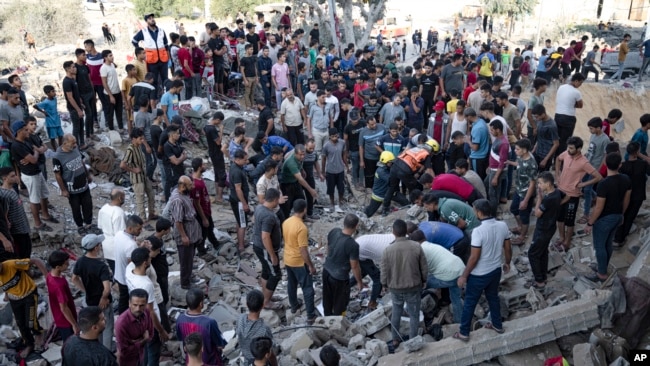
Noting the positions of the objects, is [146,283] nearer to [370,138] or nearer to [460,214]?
[460,214]

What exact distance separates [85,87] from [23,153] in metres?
3.01

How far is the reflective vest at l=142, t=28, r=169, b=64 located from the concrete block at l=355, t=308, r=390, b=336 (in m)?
8.09

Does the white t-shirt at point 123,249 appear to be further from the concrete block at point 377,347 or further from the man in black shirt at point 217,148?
the man in black shirt at point 217,148

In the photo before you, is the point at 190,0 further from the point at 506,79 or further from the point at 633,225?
the point at 633,225

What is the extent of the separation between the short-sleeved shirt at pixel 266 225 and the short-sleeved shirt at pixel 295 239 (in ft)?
0.82

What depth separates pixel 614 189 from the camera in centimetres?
669

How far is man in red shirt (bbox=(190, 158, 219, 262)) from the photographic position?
307 inches

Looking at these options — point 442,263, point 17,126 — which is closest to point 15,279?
point 17,126

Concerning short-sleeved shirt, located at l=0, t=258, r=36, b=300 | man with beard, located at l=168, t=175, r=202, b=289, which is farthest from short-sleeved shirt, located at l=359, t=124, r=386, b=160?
short-sleeved shirt, located at l=0, t=258, r=36, b=300

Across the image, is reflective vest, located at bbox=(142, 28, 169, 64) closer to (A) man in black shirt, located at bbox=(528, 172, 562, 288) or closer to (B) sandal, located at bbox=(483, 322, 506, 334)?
(A) man in black shirt, located at bbox=(528, 172, 562, 288)

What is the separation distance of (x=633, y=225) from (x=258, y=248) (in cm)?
553

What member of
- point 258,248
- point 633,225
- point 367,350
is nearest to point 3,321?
point 258,248

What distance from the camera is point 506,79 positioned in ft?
71.2

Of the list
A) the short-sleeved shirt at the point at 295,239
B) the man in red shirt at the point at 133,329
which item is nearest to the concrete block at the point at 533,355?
the short-sleeved shirt at the point at 295,239
